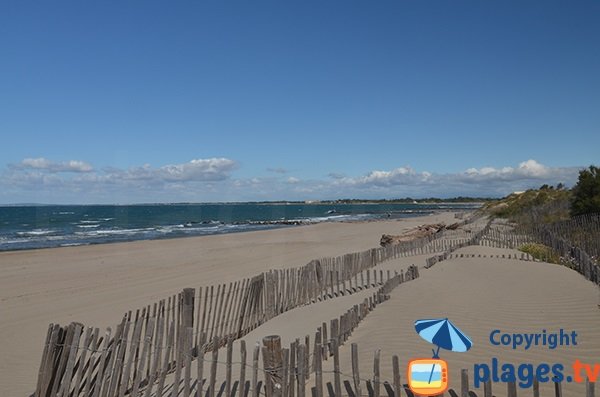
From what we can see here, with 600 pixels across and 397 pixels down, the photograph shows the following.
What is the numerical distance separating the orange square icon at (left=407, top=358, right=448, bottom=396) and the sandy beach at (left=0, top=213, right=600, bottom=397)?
1809 millimetres

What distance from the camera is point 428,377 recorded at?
430 centimetres

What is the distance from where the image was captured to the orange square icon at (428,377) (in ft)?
14.0

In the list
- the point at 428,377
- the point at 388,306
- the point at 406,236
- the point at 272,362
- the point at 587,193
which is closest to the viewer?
the point at 428,377

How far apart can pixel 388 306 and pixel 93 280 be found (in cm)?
1367

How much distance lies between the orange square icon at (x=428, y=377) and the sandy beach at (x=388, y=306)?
1.81 metres

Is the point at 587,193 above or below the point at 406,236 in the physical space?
above

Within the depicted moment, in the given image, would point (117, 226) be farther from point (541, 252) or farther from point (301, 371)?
point (301, 371)

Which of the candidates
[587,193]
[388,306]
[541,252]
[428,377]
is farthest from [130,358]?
[587,193]

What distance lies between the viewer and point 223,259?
25.9m

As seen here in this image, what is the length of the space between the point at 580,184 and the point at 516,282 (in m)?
16.9

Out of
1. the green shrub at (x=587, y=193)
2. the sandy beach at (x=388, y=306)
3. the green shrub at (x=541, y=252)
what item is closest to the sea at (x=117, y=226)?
the sandy beach at (x=388, y=306)

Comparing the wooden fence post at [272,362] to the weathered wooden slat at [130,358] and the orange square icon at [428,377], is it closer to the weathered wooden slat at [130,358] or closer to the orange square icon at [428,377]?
the orange square icon at [428,377]

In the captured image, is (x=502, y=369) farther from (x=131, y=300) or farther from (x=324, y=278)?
(x=131, y=300)

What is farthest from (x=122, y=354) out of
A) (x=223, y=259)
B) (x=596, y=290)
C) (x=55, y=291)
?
(x=223, y=259)
